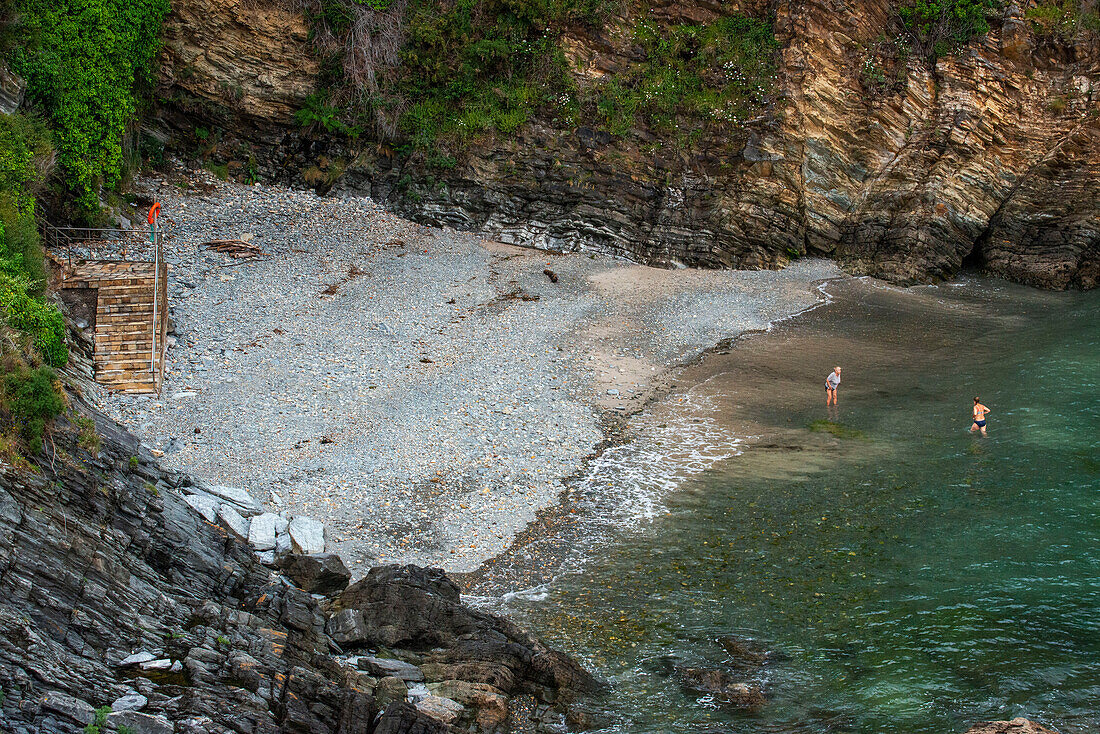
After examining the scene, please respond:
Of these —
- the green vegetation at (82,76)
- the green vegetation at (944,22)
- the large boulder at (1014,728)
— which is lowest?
the large boulder at (1014,728)

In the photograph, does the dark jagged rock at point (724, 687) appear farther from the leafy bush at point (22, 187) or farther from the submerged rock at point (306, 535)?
the leafy bush at point (22, 187)

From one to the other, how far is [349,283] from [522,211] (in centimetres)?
891

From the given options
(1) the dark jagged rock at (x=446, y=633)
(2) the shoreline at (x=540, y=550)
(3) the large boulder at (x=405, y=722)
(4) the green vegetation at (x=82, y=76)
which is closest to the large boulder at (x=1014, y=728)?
(1) the dark jagged rock at (x=446, y=633)

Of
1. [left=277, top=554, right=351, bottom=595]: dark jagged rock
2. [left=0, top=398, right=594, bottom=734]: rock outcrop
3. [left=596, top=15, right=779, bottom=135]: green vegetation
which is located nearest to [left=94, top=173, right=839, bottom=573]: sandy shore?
[left=277, top=554, right=351, bottom=595]: dark jagged rock

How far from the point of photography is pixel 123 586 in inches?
353

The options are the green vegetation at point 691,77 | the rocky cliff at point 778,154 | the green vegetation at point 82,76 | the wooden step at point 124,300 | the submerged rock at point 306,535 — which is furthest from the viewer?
the green vegetation at point 691,77

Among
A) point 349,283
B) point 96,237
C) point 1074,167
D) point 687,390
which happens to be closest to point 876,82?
point 1074,167

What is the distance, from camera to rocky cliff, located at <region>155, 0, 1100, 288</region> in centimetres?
2984

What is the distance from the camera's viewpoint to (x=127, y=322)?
18.3 meters

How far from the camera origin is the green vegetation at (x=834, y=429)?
1850cm

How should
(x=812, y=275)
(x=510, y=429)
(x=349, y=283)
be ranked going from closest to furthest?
1. (x=510, y=429)
2. (x=349, y=283)
3. (x=812, y=275)

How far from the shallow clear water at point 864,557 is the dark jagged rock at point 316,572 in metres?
2.82

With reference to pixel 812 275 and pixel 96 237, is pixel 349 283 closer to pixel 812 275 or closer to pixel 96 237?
pixel 96 237

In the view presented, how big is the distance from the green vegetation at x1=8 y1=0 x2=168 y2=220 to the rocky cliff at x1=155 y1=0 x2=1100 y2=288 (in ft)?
19.1
